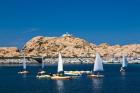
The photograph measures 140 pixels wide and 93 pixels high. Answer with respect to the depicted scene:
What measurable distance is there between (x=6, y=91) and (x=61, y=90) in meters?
11.3

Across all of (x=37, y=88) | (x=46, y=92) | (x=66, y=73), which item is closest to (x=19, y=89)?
(x=37, y=88)

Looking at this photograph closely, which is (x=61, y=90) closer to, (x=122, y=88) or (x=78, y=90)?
(x=78, y=90)

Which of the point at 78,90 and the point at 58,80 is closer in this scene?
the point at 78,90

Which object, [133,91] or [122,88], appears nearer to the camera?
[133,91]

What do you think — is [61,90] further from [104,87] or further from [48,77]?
[48,77]

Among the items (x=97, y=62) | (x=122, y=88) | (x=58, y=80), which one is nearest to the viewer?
(x=122, y=88)

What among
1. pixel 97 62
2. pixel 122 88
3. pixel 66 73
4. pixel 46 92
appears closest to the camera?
pixel 46 92

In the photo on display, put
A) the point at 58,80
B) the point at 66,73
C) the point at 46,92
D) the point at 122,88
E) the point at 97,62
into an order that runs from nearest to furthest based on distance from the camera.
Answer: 1. the point at 46,92
2. the point at 122,88
3. the point at 58,80
4. the point at 97,62
5. the point at 66,73

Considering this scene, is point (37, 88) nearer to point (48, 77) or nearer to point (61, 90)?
point (61, 90)

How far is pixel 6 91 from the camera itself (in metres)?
98.9

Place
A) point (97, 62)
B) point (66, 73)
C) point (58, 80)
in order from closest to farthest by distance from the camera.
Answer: point (58, 80)
point (97, 62)
point (66, 73)

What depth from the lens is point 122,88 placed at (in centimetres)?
10350

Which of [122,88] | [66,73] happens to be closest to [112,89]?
[122,88]

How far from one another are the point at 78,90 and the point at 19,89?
44.5ft
